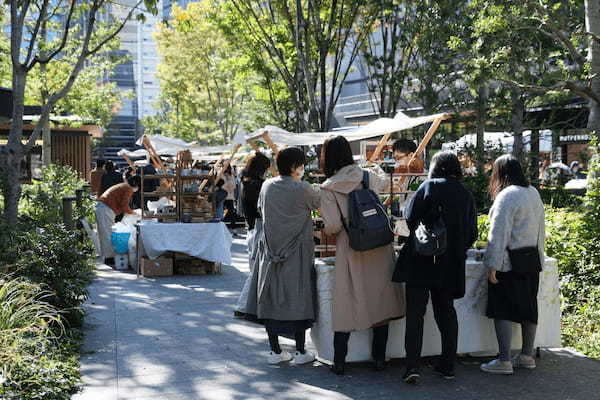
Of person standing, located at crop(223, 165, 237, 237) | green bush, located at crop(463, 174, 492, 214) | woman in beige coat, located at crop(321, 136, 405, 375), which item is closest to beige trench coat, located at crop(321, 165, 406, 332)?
woman in beige coat, located at crop(321, 136, 405, 375)

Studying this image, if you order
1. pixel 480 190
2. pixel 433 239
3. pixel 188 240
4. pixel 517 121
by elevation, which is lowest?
pixel 188 240

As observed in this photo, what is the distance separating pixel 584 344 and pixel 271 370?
2.93 metres

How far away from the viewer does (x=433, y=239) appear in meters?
5.41

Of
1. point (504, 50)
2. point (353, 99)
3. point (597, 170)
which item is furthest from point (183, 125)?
point (597, 170)

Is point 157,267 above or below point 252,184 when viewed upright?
below

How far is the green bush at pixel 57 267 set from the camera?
7297 millimetres

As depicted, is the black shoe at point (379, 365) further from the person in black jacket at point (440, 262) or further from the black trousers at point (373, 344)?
the person in black jacket at point (440, 262)

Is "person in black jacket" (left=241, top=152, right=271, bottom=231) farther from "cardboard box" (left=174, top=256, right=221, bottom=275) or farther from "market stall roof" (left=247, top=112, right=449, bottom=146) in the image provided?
Answer: "cardboard box" (left=174, top=256, right=221, bottom=275)

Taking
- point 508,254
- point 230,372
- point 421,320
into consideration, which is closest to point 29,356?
point 230,372

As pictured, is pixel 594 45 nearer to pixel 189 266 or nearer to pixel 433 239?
pixel 433 239

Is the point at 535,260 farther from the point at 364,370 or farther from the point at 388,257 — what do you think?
the point at 364,370

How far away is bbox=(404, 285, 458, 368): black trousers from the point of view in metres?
5.64

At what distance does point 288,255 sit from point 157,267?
19.1 feet

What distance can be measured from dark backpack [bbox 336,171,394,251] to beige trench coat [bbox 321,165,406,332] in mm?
78
